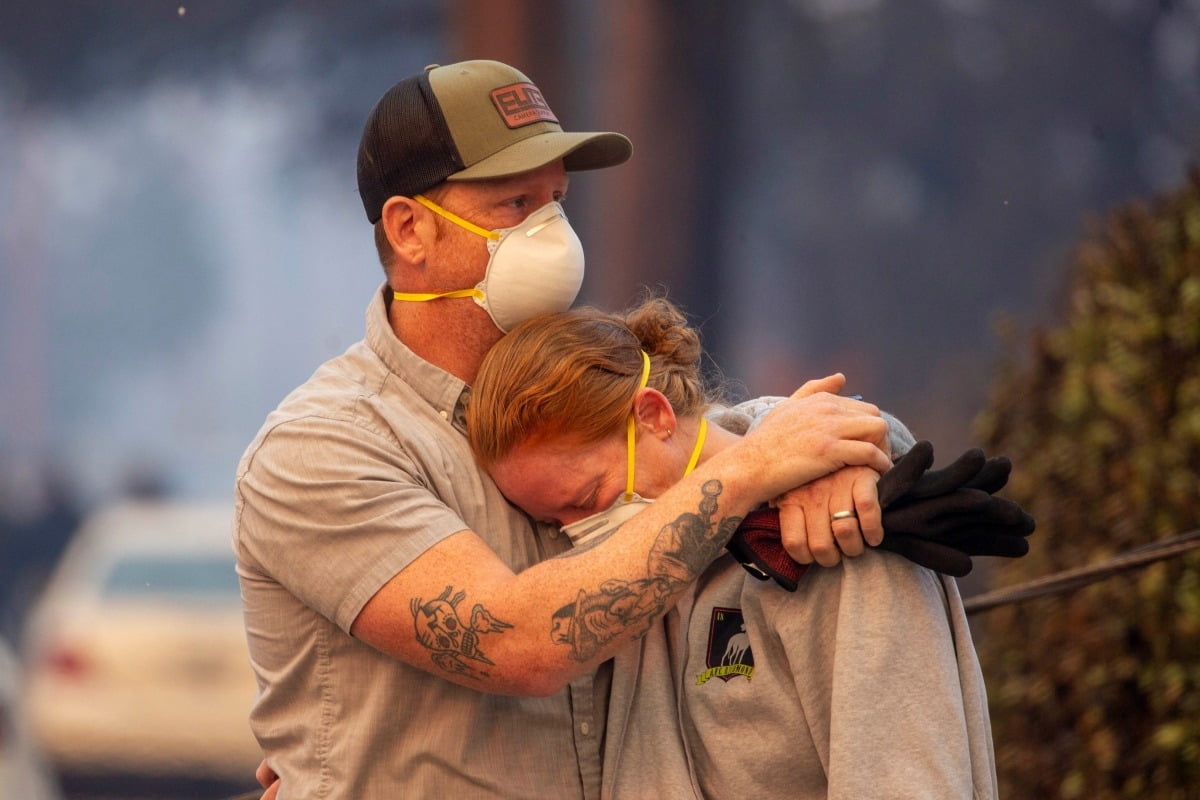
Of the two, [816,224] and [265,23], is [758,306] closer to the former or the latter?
[816,224]

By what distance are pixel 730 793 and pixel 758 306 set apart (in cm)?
390

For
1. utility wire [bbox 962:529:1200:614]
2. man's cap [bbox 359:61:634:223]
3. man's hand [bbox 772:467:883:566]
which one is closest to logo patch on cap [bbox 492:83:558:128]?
man's cap [bbox 359:61:634:223]

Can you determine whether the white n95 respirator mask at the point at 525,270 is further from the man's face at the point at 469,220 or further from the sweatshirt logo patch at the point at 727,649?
the sweatshirt logo patch at the point at 727,649

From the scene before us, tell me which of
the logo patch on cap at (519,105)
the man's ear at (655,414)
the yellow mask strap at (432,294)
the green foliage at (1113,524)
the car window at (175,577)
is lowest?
the car window at (175,577)

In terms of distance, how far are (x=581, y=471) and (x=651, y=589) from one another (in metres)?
0.28

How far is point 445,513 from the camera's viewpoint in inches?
84.0

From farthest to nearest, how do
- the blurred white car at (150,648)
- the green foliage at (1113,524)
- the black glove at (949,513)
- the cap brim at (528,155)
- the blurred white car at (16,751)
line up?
the blurred white car at (150,648), the blurred white car at (16,751), the green foliage at (1113,524), the cap brim at (528,155), the black glove at (949,513)

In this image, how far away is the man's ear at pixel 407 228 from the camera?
8.00 feet

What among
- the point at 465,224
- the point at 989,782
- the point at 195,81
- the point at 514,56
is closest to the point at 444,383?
the point at 465,224

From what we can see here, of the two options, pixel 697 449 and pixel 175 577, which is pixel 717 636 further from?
pixel 175 577

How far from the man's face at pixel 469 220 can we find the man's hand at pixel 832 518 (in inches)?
27.5

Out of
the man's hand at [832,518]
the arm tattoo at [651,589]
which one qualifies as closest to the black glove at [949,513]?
the man's hand at [832,518]

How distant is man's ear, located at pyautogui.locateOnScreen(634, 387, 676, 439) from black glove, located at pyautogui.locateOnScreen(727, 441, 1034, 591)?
376 mm

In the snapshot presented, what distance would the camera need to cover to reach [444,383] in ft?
7.89
